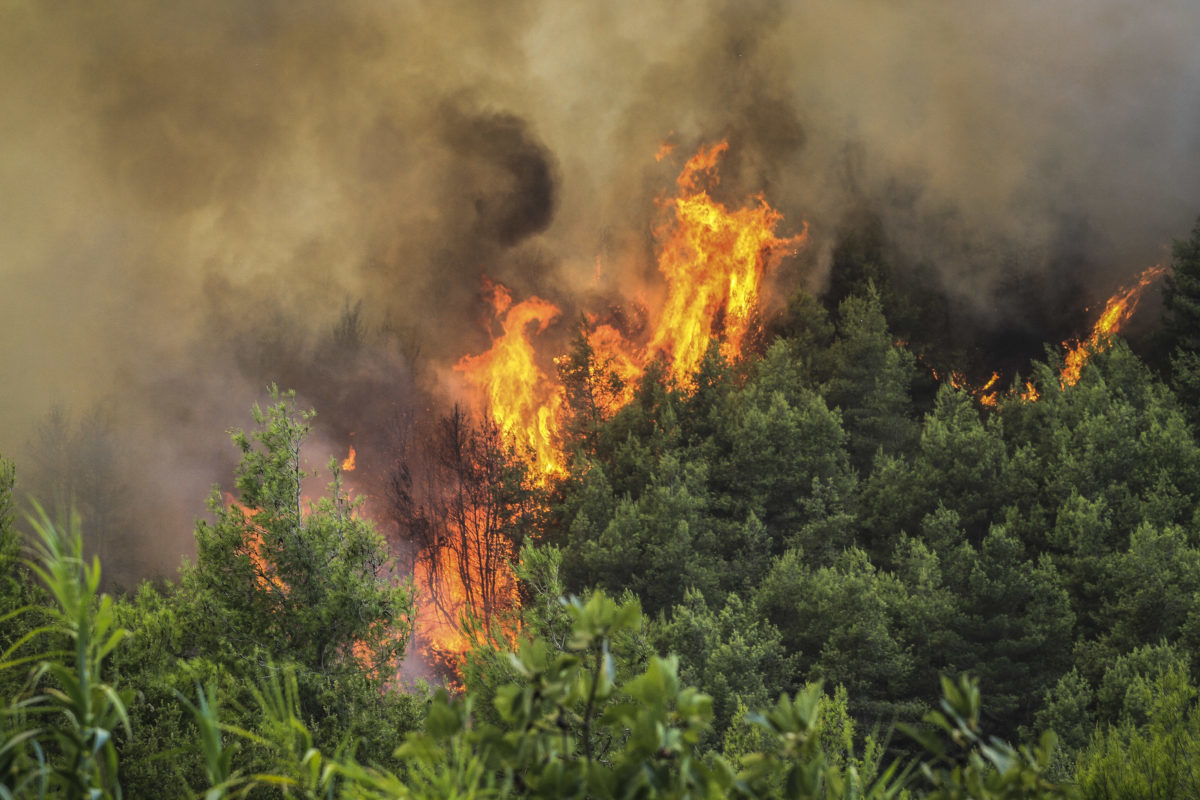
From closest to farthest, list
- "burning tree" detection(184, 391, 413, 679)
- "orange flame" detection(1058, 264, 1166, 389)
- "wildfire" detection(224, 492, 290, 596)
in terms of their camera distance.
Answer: "burning tree" detection(184, 391, 413, 679) < "wildfire" detection(224, 492, 290, 596) < "orange flame" detection(1058, 264, 1166, 389)

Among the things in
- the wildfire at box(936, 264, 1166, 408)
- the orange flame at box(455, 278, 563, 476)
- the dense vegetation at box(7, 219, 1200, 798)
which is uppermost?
the orange flame at box(455, 278, 563, 476)

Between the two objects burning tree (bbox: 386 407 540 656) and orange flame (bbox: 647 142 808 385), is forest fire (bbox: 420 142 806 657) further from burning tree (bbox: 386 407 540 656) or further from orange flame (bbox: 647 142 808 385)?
burning tree (bbox: 386 407 540 656)

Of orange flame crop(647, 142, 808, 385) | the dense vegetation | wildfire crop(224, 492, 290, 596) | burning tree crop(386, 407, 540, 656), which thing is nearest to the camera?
the dense vegetation

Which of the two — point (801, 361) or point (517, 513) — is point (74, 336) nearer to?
point (517, 513)

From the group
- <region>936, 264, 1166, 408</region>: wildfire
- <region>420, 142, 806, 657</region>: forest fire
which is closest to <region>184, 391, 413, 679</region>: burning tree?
<region>420, 142, 806, 657</region>: forest fire

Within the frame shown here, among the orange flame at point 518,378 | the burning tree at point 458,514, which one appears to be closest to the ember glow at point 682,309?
the orange flame at point 518,378

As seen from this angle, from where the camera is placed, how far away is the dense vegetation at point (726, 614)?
2.55 metres

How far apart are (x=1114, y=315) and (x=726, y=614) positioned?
3629cm

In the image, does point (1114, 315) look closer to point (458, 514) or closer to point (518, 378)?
point (518, 378)

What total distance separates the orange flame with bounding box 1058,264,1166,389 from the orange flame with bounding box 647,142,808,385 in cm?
1692

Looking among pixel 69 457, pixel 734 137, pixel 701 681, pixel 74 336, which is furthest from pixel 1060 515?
pixel 74 336

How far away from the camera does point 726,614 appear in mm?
27297

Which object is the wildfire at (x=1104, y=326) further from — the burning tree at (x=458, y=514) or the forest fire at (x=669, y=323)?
the burning tree at (x=458, y=514)

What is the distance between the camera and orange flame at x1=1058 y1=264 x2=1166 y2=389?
167 ft
